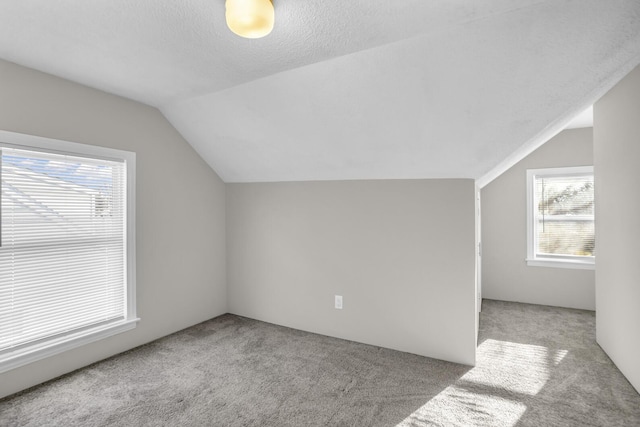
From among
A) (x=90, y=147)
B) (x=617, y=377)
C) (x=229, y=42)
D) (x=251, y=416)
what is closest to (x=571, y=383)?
(x=617, y=377)

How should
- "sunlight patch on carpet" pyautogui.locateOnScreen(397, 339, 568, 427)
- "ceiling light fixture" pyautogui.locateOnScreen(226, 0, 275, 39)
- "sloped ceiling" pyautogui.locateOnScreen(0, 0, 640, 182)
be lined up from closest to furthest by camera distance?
"ceiling light fixture" pyautogui.locateOnScreen(226, 0, 275, 39)
"sloped ceiling" pyautogui.locateOnScreen(0, 0, 640, 182)
"sunlight patch on carpet" pyautogui.locateOnScreen(397, 339, 568, 427)

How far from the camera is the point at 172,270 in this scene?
330cm

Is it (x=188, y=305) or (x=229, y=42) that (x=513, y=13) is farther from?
(x=188, y=305)

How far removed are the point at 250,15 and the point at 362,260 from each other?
221cm

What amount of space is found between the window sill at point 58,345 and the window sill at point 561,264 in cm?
462

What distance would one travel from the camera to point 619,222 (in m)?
2.50

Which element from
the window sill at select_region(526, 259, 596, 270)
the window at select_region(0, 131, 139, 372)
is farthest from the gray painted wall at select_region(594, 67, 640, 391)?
the window at select_region(0, 131, 139, 372)

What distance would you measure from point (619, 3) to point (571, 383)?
232 cm

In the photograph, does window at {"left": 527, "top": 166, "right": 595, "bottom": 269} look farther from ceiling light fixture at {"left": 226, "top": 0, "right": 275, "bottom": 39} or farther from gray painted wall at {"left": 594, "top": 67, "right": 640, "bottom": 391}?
ceiling light fixture at {"left": 226, "top": 0, "right": 275, "bottom": 39}

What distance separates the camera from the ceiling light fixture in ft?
4.74

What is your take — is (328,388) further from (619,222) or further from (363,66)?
(619,222)

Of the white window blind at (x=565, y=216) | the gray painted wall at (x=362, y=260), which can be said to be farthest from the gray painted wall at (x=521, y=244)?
the gray painted wall at (x=362, y=260)

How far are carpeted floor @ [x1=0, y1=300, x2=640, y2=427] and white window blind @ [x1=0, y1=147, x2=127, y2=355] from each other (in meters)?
0.44

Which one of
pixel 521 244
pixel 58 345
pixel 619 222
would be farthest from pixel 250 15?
pixel 521 244
